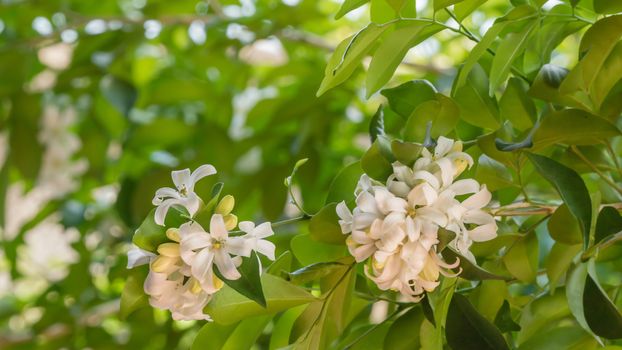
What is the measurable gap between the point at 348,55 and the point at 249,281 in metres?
0.11

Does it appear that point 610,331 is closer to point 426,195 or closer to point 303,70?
point 426,195

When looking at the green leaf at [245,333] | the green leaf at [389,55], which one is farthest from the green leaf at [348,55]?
the green leaf at [245,333]

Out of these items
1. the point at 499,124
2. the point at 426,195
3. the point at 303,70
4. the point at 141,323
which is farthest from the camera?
the point at 303,70

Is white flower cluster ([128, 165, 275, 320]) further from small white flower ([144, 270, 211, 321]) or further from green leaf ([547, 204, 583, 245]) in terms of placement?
green leaf ([547, 204, 583, 245])

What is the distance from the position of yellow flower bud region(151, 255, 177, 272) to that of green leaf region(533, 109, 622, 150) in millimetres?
160

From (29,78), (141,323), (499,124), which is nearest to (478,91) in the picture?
(499,124)

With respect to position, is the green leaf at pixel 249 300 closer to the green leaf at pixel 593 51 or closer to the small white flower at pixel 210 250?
the small white flower at pixel 210 250

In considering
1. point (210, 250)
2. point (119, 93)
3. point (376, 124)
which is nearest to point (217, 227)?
point (210, 250)

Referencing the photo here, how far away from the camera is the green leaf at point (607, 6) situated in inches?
15.2

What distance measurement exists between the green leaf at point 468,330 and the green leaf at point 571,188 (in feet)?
0.16

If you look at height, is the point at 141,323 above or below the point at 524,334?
below

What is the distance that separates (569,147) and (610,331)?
0.11 meters

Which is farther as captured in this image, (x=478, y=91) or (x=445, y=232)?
(x=478, y=91)

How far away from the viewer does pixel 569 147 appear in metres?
0.41
